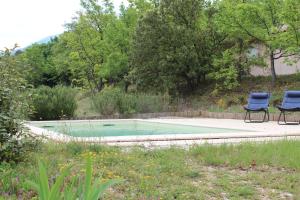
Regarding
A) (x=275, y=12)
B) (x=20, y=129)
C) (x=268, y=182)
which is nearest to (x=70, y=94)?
(x=275, y=12)

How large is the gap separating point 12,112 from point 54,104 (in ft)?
34.8

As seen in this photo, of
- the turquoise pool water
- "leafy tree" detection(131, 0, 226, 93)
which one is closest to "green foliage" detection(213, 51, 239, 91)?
"leafy tree" detection(131, 0, 226, 93)

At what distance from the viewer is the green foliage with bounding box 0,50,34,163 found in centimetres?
496

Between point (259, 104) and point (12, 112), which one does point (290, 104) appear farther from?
point (12, 112)

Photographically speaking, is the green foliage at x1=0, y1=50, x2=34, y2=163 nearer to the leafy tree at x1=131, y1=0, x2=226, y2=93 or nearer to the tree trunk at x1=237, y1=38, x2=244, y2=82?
the leafy tree at x1=131, y1=0, x2=226, y2=93

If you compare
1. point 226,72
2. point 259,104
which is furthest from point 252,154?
point 226,72

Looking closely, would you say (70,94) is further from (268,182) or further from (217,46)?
(268,182)

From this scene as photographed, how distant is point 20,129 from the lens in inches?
202

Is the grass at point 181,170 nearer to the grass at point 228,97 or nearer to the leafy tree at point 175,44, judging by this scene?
the grass at point 228,97

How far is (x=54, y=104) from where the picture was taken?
15508mm

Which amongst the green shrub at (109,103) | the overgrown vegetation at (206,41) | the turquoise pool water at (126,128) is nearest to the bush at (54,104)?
the green shrub at (109,103)

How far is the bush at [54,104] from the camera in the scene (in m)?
15.4

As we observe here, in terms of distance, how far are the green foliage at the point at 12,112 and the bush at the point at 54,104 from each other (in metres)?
9.87

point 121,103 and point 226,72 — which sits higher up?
point 226,72
